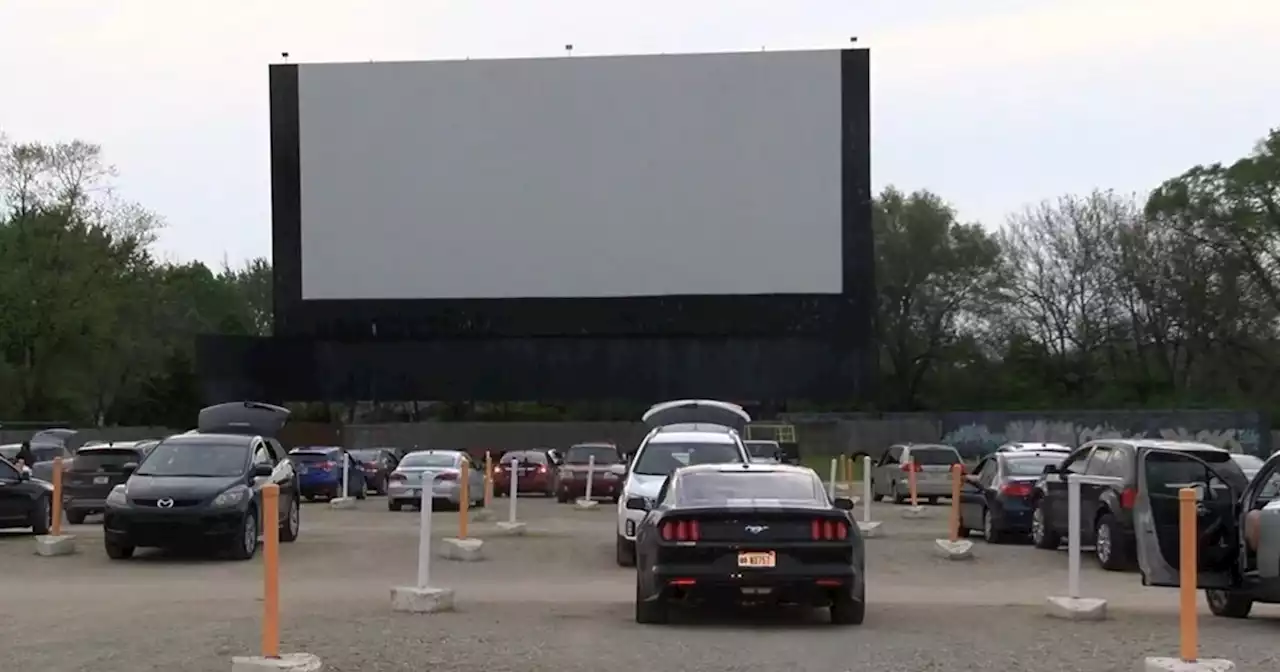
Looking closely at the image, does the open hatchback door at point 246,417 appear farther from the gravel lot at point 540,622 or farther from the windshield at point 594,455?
the gravel lot at point 540,622

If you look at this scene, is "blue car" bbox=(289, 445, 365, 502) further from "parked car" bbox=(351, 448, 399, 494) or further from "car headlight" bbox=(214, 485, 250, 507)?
"car headlight" bbox=(214, 485, 250, 507)

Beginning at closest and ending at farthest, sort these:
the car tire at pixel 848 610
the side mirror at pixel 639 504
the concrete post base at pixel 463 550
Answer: the car tire at pixel 848 610, the side mirror at pixel 639 504, the concrete post base at pixel 463 550

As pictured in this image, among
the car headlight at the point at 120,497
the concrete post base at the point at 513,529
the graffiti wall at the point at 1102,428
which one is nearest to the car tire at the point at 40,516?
the car headlight at the point at 120,497

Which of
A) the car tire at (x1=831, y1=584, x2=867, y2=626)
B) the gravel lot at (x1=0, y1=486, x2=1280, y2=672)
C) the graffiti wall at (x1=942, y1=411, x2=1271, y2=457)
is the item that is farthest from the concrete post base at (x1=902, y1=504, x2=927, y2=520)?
the graffiti wall at (x1=942, y1=411, x2=1271, y2=457)

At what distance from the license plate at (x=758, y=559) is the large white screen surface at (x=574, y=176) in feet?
113

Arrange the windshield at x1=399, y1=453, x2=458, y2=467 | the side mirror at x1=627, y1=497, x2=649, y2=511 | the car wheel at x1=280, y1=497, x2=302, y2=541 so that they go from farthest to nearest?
1. the windshield at x1=399, y1=453, x2=458, y2=467
2. the car wheel at x1=280, y1=497, x2=302, y2=541
3. the side mirror at x1=627, y1=497, x2=649, y2=511

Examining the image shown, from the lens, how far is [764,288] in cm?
4638

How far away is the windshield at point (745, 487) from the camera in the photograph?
12539 mm

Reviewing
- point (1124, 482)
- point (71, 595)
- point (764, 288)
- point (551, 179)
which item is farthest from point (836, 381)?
point (71, 595)

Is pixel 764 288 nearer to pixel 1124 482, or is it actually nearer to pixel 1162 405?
pixel 1162 405

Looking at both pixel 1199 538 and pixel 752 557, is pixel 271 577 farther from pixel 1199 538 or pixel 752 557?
pixel 1199 538

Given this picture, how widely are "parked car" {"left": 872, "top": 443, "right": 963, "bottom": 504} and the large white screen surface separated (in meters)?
12.2

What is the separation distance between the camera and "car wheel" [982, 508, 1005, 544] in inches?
871

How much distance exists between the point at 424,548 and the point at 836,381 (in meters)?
35.5
